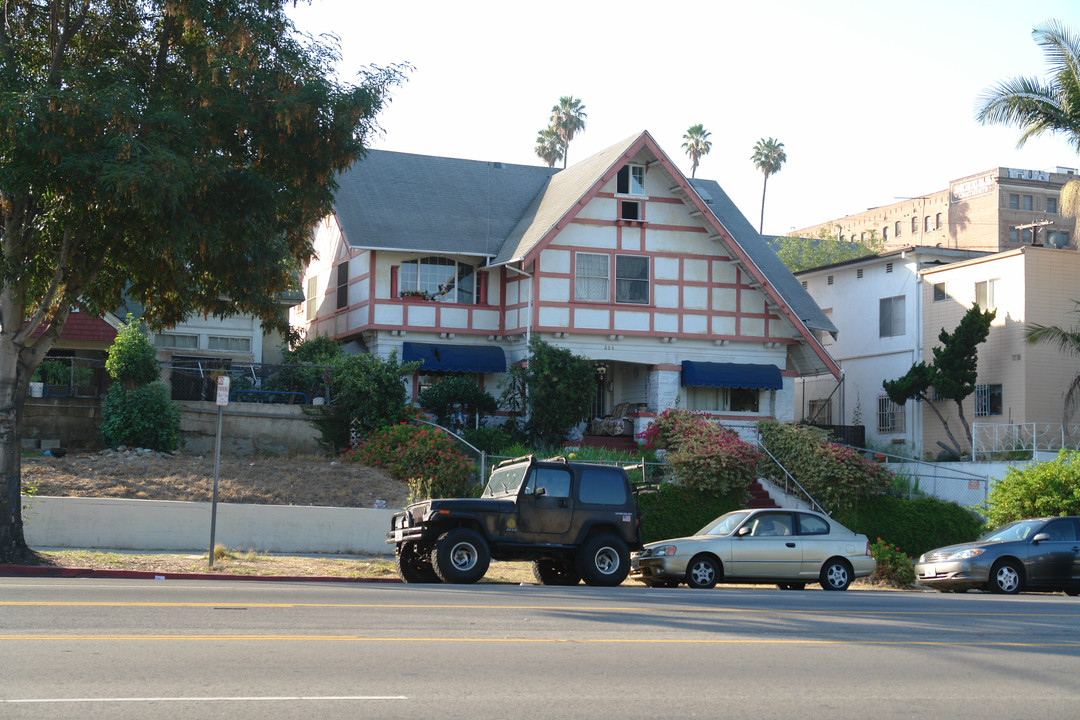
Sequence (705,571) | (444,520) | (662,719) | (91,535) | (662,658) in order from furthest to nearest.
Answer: (91,535) < (705,571) < (444,520) < (662,658) < (662,719)

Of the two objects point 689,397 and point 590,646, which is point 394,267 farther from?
point 590,646

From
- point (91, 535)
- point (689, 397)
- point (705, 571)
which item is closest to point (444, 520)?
point (705, 571)

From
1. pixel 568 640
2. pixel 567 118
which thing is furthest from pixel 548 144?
pixel 568 640

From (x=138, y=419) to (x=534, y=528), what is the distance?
41.4 ft

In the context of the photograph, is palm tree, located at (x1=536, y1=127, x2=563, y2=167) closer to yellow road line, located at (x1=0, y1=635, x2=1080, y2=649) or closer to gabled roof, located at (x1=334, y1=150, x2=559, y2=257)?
gabled roof, located at (x1=334, y1=150, x2=559, y2=257)

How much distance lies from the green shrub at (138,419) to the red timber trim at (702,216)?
35.1ft

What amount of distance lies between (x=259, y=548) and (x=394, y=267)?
44.6ft

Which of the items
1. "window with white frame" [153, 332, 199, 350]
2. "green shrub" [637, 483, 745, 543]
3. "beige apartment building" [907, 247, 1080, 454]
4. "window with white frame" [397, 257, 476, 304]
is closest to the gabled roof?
"window with white frame" [397, 257, 476, 304]

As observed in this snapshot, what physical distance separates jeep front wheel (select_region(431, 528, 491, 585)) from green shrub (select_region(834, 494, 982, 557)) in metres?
13.2

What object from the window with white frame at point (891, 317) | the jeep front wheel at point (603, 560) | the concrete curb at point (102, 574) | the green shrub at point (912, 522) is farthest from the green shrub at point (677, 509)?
the window with white frame at point (891, 317)

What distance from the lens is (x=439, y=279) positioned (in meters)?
33.4

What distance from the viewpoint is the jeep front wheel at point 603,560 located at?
55.8ft

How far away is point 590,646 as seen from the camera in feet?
32.2

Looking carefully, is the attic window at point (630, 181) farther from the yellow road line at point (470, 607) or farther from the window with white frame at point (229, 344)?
the yellow road line at point (470, 607)
